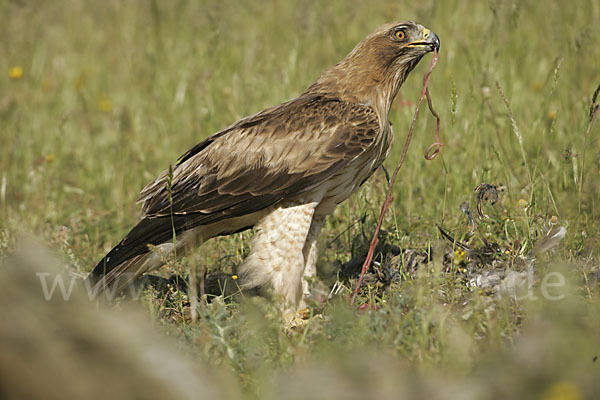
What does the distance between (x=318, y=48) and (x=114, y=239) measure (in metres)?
3.47

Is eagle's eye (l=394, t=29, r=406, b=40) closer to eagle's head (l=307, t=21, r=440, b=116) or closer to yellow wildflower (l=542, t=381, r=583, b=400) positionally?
eagle's head (l=307, t=21, r=440, b=116)

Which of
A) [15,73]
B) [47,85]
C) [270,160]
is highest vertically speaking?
[15,73]

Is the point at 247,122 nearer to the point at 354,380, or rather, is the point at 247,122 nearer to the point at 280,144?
the point at 280,144

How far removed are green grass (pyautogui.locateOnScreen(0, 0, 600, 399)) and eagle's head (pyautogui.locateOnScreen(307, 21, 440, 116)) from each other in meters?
0.49

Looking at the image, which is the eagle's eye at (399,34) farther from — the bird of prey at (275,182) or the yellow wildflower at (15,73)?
the yellow wildflower at (15,73)

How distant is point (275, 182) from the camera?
412 centimetres

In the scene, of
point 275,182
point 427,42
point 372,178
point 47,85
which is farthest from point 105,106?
point 427,42

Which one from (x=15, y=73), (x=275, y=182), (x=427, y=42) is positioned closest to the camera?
(x=275, y=182)

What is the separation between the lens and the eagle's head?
4445 mm

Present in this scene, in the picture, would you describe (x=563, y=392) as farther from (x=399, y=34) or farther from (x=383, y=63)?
(x=399, y=34)

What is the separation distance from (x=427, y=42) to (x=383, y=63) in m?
0.29

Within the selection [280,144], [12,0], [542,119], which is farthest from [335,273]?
[12,0]

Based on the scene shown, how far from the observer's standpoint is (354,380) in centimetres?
196

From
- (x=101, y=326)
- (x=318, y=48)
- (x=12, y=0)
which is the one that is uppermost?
(x=12, y=0)
